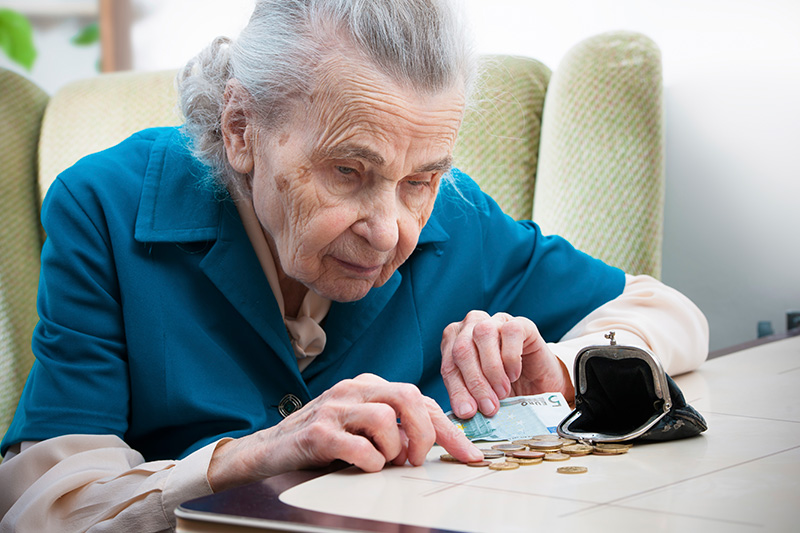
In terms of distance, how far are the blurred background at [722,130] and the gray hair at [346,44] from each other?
45.5 inches

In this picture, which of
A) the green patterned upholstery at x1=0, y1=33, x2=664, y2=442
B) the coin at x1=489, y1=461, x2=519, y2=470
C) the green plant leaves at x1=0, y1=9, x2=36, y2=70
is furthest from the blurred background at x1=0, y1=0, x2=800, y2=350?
the green plant leaves at x1=0, y1=9, x2=36, y2=70

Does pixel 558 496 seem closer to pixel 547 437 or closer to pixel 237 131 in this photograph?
pixel 547 437

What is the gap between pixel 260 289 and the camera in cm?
136

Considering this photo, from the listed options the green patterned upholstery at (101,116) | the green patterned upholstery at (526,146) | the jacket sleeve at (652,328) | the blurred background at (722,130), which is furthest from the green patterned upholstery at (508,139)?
the green patterned upholstery at (101,116)

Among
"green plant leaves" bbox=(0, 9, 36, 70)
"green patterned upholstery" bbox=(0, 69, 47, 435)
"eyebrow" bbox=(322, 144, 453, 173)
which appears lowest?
"green patterned upholstery" bbox=(0, 69, 47, 435)

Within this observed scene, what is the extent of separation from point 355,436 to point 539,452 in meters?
0.22

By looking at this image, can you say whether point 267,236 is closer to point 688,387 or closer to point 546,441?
point 546,441

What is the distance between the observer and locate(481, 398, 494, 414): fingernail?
1.12 meters

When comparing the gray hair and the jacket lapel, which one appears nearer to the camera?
the gray hair

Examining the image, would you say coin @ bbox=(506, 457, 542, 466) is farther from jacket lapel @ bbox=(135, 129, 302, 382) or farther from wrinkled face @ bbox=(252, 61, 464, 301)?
jacket lapel @ bbox=(135, 129, 302, 382)

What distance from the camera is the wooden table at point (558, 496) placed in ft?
2.18

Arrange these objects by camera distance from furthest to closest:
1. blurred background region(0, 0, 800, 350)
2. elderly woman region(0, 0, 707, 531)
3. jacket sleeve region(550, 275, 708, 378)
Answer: blurred background region(0, 0, 800, 350) → jacket sleeve region(550, 275, 708, 378) → elderly woman region(0, 0, 707, 531)

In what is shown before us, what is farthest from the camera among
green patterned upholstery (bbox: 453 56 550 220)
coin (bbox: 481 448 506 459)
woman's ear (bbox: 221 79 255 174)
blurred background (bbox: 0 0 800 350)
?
blurred background (bbox: 0 0 800 350)

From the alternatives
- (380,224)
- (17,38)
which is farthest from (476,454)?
(17,38)
